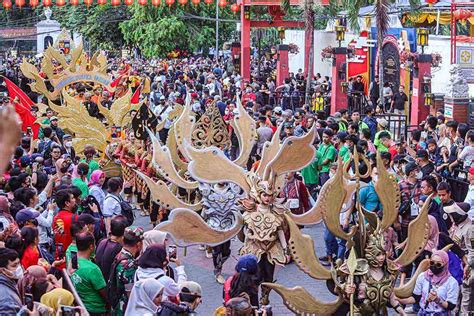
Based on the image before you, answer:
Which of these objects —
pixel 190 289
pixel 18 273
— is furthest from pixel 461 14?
pixel 18 273

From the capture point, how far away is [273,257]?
11.3 meters

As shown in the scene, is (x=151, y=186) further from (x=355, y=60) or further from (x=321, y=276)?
(x=355, y=60)

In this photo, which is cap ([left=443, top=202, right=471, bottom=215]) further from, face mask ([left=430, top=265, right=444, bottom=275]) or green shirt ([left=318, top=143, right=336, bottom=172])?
green shirt ([left=318, top=143, right=336, bottom=172])

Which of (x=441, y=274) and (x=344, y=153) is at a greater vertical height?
(x=344, y=153)

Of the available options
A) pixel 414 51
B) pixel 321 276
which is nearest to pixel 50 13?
pixel 414 51

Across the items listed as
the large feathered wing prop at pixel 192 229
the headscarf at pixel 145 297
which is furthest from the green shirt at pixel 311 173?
the headscarf at pixel 145 297

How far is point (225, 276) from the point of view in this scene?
44.6 feet

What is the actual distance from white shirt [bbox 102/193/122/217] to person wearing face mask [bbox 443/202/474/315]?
4.03 meters

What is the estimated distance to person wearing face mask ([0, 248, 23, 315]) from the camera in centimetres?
736

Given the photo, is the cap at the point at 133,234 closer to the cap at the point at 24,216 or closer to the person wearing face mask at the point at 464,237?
the cap at the point at 24,216

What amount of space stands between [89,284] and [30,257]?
0.71m

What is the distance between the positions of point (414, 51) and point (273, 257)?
20190mm

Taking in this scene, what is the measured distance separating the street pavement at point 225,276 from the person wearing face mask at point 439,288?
247 cm

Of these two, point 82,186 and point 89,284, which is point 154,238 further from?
point 82,186
